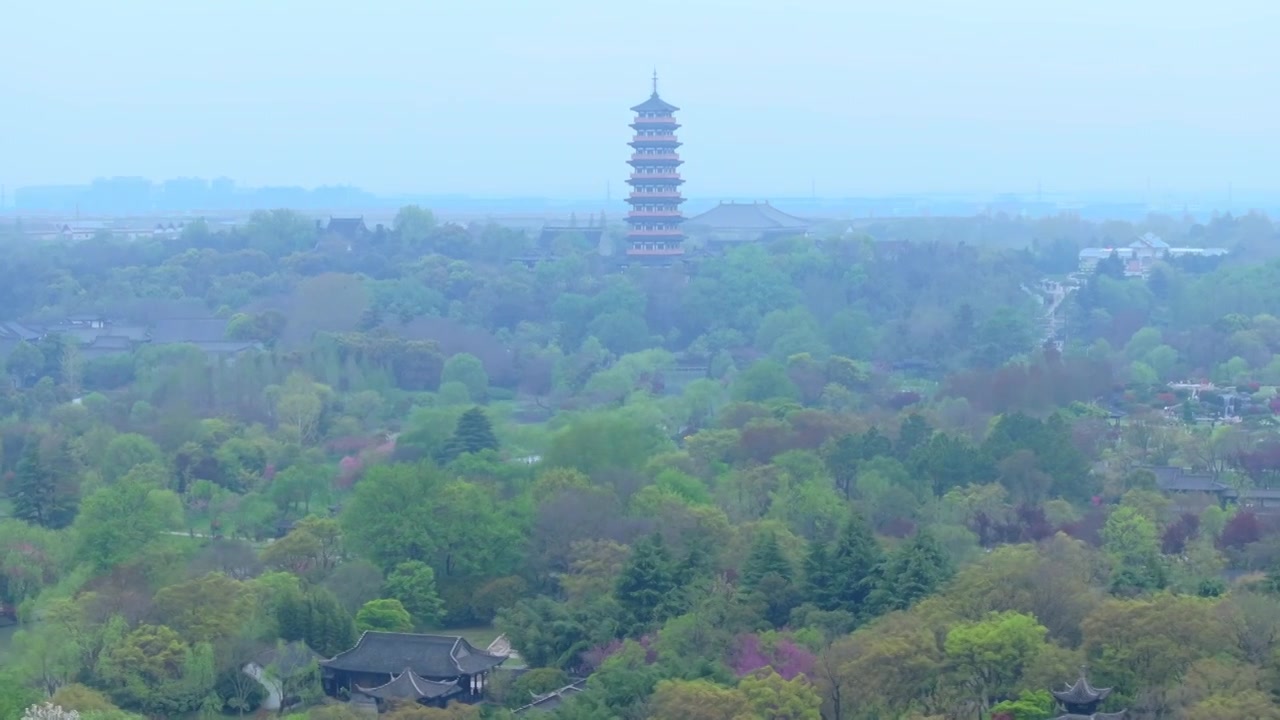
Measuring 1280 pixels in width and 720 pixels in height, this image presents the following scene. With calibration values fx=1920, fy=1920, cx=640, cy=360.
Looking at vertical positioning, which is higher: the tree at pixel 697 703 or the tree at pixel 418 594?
the tree at pixel 697 703

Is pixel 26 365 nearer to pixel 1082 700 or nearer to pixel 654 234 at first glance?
pixel 654 234

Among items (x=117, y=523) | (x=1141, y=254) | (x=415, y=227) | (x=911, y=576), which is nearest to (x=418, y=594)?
(x=117, y=523)

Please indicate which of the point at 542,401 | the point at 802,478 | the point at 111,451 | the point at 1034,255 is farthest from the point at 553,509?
the point at 1034,255

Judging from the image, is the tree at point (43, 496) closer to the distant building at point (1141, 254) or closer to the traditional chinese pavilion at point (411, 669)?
the traditional chinese pavilion at point (411, 669)

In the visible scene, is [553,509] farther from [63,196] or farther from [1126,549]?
[63,196]

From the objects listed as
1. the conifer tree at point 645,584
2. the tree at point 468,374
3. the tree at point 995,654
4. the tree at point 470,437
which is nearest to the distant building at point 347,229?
the tree at point 468,374

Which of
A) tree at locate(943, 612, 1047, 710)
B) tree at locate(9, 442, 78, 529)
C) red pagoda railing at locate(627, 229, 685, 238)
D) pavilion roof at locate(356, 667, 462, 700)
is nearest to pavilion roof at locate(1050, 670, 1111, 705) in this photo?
tree at locate(943, 612, 1047, 710)

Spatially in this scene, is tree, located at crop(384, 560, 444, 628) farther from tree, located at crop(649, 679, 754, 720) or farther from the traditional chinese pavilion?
tree, located at crop(649, 679, 754, 720)
